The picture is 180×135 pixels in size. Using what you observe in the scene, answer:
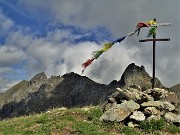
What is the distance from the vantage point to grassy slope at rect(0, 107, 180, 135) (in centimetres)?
2964

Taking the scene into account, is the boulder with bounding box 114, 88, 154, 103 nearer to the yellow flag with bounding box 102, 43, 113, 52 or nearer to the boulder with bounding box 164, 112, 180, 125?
the boulder with bounding box 164, 112, 180, 125

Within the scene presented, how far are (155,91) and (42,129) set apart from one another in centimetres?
996

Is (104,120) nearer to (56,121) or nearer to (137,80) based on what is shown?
(56,121)

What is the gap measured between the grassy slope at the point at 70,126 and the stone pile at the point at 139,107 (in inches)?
32.3

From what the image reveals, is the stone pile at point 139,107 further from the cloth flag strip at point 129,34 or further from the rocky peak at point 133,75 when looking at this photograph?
the rocky peak at point 133,75

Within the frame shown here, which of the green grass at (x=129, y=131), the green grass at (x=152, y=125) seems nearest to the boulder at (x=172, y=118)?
the green grass at (x=152, y=125)

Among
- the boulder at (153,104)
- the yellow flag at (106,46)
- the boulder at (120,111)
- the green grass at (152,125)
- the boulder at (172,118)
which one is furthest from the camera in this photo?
the yellow flag at (106,46)

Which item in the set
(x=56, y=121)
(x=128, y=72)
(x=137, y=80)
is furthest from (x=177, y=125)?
(x=128, y=72)

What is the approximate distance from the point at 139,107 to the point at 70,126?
5440mm

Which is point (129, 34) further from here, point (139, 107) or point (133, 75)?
point (133, 75)

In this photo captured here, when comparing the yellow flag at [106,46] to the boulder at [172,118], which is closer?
the boulder at [172,118]

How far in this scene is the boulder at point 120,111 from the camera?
30987 millimetres

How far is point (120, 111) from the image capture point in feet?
103

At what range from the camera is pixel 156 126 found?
100.0 feet
